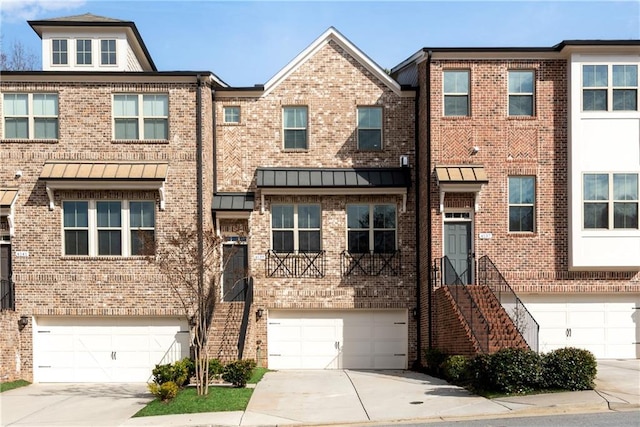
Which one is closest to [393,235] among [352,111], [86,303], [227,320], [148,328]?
[352,111]

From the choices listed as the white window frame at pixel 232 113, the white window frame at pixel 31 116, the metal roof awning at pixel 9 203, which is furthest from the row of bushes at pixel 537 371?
the white window frame at pixel 31 116

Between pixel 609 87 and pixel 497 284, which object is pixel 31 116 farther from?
pixel 609 87

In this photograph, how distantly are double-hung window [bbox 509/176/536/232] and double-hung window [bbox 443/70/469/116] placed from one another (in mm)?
2599

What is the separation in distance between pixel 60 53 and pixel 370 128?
34.7 feet

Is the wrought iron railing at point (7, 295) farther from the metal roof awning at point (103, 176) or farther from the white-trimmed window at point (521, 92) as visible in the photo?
the white-trimmed window at point (521, 92)

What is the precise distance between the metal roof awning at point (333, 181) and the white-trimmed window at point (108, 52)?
637 cm

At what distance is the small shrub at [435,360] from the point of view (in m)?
21.3

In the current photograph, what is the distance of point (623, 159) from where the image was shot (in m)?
23.1

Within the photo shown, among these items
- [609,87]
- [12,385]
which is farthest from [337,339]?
[609,87]

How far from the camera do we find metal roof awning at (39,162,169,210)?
2256 cm

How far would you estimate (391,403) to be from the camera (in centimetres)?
1698

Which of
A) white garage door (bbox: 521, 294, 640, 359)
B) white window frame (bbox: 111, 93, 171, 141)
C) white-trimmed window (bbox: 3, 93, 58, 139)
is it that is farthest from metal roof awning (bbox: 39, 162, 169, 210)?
white garage door (bbox: 521, 294, 640, 359)

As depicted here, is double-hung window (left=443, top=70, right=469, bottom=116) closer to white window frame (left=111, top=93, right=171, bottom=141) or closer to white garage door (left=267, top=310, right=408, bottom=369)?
white garage door (left=267, top=310, right=408, bottom=369)

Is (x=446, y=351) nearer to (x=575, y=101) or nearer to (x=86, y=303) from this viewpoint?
(x=575, y=101)
